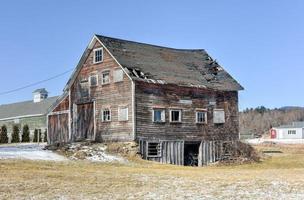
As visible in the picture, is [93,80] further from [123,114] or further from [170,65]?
[170,65]

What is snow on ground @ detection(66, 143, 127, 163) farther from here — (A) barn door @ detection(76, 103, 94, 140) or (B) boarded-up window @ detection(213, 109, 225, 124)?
(B) boarded-up window @ detection(213, 109, 225, 124)

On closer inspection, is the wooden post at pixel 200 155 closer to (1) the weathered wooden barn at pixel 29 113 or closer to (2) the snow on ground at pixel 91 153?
(2) the snow on ground at pixel 91 153

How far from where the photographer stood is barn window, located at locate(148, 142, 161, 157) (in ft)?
128

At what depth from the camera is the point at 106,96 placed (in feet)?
134

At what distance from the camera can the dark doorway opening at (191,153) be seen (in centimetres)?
4250

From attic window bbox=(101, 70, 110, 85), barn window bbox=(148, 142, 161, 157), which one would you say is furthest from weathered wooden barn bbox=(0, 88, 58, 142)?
barn window bbox=(148, 142, 161, 157)

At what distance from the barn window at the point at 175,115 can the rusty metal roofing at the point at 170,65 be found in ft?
7.23

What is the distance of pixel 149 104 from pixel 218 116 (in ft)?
24.4

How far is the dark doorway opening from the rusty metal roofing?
484 centimetres

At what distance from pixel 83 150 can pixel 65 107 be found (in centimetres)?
962

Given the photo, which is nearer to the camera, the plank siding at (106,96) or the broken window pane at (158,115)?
the plank siding at (106,96)

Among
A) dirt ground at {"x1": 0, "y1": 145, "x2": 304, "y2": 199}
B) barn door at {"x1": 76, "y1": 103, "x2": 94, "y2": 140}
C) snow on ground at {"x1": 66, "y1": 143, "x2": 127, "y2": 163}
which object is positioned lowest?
dirt ground at {"x1": 0, "y1": 145, "x2": 304, "y2": 199}

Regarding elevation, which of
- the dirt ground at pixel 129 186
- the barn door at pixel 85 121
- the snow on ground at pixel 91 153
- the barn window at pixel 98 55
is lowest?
the dirt ground at pixel 129 186

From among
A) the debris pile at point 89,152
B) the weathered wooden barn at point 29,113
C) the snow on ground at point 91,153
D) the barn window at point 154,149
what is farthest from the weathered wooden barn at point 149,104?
the weathered wooden barn at point 29,113
